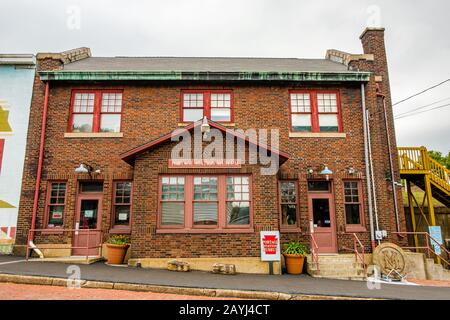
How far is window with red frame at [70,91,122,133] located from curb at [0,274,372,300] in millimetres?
6263

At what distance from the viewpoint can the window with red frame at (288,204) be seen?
11828 mm

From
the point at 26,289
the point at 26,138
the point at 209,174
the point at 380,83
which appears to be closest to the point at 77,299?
the point at 26,289

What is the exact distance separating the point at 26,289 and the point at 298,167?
9259 mm

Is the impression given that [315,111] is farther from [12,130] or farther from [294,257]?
[12,130]

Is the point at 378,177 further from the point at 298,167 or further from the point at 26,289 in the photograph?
the point at 26,289

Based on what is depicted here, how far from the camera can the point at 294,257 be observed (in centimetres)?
1022

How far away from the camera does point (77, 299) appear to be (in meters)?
6.34

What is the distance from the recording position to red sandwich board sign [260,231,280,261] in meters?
10.1

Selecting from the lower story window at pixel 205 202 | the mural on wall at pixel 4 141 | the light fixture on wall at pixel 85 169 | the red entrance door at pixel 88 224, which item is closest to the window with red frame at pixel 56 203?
the red entrance door at pixel 88 224

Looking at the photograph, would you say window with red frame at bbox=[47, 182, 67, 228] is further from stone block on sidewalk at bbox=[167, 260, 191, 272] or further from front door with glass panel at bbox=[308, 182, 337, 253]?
front door with glass panel at bbox=[308, 182, 337, 253]

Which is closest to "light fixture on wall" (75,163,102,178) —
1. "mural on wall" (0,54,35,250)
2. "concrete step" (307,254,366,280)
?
"mural on wall" (0,54,35,250)

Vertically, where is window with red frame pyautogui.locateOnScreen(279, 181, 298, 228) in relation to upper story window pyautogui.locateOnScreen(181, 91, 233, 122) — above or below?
below

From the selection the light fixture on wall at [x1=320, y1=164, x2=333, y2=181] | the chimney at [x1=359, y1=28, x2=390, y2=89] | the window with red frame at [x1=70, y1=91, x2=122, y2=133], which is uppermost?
the chimney at [x1=359, y1=28, x2=390, y2=89]

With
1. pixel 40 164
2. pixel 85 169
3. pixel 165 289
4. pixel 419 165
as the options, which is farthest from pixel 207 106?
pixel 419 165
